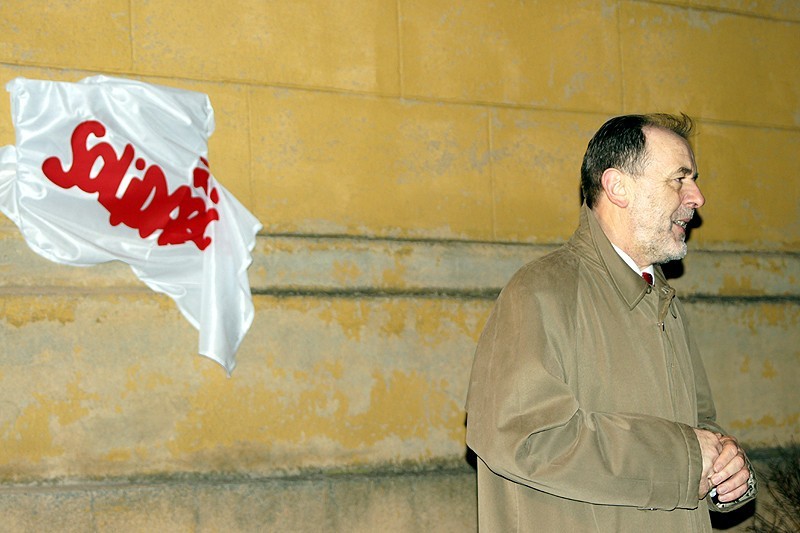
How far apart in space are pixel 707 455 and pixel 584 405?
31 centimetres

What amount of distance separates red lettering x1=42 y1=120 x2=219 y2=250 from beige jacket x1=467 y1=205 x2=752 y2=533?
1.99 meters

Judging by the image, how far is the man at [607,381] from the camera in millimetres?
2547

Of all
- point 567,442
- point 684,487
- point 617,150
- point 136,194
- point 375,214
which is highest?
point 617,150

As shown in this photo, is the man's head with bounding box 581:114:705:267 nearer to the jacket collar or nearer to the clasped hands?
the jacket collar

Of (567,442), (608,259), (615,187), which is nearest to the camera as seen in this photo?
(567,442)

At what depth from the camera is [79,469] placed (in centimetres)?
424

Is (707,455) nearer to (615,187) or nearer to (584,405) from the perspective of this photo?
(584,405)

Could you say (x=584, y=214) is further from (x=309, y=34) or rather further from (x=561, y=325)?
(x=309, y=34)

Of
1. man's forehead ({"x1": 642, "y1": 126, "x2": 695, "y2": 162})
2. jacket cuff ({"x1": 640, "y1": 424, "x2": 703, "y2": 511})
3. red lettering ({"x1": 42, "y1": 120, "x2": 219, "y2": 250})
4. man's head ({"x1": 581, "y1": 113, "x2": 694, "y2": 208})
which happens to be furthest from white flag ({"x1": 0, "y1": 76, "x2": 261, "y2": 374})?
jacket cuff ({"x1": 640, "y1": 424, "x2": 703, "y2": 511})

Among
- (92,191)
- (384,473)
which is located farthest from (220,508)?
(92,191)

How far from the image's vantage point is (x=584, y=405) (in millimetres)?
2697

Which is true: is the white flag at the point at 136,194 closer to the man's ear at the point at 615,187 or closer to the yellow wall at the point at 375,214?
the yellow wall at the point at 375,214

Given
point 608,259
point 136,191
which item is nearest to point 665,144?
point 608,259

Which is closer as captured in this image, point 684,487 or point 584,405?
point 684,487
